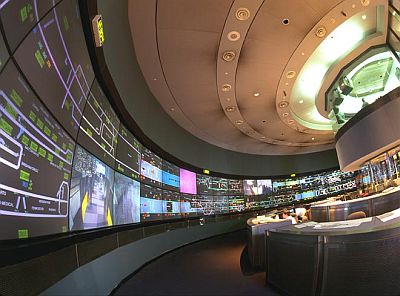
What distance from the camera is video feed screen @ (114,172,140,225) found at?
4.08 m

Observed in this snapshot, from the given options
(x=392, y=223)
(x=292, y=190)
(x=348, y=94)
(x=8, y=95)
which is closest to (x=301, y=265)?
(x=392, y=223)

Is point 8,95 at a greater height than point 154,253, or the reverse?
point 8,95

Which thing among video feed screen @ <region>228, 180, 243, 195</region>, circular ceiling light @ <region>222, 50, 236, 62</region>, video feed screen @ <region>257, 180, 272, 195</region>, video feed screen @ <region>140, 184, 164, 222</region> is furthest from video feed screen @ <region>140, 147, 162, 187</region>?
video feed screen @ <region>257, 180, 272, 195</region>

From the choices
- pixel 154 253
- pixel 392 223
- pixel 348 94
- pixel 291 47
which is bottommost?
pixel 154 253

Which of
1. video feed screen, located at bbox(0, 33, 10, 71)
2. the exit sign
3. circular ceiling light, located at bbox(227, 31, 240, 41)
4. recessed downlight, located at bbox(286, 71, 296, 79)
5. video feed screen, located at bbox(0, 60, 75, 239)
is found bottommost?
video feed screen, located at bbox(0, 60, 75, 239)

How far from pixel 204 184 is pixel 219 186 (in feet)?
4.16

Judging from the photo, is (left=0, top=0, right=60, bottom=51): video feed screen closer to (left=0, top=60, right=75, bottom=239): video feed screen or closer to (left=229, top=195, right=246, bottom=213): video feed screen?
(left=0, top=60, right=75, bottom=239): video feed screen

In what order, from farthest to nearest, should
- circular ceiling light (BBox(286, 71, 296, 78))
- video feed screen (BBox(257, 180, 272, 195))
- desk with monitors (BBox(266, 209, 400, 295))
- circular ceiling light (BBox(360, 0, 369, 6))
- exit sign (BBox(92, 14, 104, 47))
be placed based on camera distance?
video feed screen (BBox(257, 180, 272, 195))
circular ceiling light (BBox(286, 71, 296, 78))
circular ceiling light (BBox(360, 0, 369, 6))
exit sign (BBox(92, 14, 104, 47))
desk with monitors (BBox(266, 209, 400, 295))

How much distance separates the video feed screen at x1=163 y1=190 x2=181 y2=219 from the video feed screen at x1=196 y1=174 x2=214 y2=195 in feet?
6.03

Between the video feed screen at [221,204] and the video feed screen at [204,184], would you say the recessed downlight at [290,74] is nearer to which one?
the video feed screen at [204,184]

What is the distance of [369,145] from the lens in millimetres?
6777

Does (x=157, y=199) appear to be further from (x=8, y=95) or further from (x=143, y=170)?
(x=8, y=95)

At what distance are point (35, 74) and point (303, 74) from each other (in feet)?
24.0

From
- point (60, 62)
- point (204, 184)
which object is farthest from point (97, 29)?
point (204, 184)
